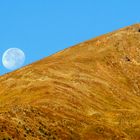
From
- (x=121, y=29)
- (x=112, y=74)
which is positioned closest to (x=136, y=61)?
(x=112, y=74)

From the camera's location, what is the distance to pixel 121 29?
545 ft

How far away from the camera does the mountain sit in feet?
226

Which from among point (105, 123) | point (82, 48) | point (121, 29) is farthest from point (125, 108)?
point (121, 29)

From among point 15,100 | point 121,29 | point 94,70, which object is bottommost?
point 15,100

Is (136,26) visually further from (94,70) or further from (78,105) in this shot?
(78,105)

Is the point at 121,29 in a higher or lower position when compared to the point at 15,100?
higher

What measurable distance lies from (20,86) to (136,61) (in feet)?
147

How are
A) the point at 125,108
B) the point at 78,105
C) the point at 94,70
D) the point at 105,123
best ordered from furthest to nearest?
the point at 94,70
the point at 125,108
the point at 78,105
the point at 105,123

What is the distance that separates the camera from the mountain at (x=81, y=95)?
68.8 metres

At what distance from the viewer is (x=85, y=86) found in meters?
112

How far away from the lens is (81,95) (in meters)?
104

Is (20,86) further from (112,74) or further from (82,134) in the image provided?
(82,134)

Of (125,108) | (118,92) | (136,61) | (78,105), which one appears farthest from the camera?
(136,61)

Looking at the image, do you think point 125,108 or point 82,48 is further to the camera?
point 82,48
